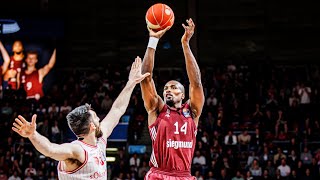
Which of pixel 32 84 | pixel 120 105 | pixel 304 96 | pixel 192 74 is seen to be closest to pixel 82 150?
pixel 120 105

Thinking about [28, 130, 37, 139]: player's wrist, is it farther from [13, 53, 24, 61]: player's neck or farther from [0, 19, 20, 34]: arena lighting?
[0, 19, 20, 34]: arena lighting

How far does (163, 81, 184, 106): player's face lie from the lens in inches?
304

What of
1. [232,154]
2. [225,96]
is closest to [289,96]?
[225,96]

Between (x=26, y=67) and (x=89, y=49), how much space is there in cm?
403

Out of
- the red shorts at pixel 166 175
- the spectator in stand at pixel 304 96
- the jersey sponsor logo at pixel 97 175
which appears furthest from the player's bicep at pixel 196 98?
the spectator in stand at pixel 304 96

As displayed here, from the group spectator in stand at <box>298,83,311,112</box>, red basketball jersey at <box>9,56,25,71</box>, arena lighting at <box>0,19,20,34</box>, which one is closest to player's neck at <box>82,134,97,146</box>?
spectator in stand at <box>298,83,311,112</box>

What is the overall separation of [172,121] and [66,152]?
2478mm

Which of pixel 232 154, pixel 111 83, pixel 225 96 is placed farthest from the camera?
pixel 111 83

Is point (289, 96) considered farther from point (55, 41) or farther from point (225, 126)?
point (55, 41)

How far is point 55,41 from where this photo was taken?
26562 mm

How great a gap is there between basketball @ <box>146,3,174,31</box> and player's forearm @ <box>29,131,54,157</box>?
3.10m

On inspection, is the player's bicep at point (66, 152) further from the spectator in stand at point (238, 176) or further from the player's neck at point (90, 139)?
the spectator in stand at point (238, 176)

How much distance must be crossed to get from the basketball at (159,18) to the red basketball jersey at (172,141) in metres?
1.15

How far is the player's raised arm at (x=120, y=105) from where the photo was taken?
6578 mm
